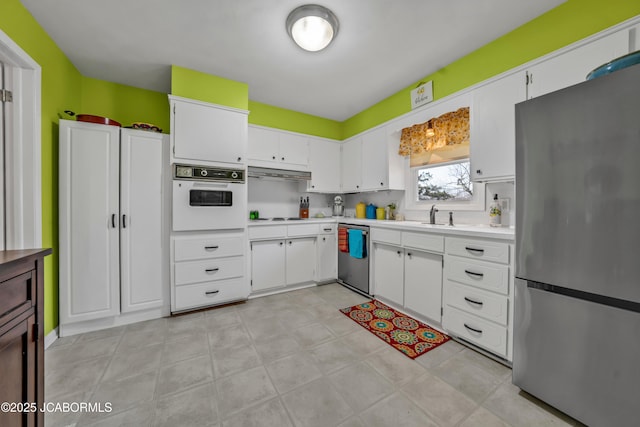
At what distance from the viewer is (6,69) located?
1.58 meters

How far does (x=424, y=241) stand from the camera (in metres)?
2.26

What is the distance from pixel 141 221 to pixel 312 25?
237cm

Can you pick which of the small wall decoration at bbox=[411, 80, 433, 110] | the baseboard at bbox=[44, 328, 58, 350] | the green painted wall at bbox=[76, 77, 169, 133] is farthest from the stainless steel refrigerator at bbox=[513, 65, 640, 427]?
the green painted wall at bbox=[76, 77, 169, 133]

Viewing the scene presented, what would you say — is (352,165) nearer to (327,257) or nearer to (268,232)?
(327,257)

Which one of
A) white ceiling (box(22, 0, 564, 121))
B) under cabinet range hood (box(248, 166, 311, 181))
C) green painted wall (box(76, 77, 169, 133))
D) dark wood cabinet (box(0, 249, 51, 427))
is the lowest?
dark wood cabinet (box(0, 249, 51, 427))

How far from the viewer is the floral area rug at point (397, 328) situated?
1926 millimetres

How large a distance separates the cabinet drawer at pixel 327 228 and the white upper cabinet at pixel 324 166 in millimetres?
639

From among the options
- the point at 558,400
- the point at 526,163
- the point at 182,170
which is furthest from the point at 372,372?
the point at 182,170

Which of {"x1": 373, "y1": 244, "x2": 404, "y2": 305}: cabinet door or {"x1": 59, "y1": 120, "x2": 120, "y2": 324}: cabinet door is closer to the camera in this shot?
{"x1": 59, "y1": 120, "x2": 120, "y2": 324}: cabinet door

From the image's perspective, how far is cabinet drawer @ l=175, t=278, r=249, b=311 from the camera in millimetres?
2471

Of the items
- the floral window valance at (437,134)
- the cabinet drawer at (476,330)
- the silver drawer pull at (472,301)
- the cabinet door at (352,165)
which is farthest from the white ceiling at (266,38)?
the cabinet drawer at (476,330)

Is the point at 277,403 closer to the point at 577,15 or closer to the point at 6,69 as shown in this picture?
the point at 6,69

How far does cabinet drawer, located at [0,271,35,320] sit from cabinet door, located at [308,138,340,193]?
2.98 m

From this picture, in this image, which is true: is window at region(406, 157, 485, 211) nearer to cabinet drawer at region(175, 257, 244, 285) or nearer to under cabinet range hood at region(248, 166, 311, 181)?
under cabinet range hood at region(248, 166, 311, 181)
